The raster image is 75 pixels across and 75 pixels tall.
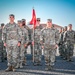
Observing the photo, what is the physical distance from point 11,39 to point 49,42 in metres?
1.77

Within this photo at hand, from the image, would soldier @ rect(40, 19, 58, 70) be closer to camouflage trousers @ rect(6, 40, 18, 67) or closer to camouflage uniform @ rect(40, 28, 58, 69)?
camouflage uniform @ rect(40, 28, 58, 69)

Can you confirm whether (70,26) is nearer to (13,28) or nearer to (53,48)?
(53,48)

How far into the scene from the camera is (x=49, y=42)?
1314 centimetres

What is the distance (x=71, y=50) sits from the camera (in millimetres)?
18453

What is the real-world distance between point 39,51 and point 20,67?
2.06 metres

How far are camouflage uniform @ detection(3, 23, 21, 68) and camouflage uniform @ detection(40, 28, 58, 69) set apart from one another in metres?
1.39

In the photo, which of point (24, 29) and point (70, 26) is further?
point (70, 26)

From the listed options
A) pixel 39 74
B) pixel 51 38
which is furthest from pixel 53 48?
pixel 39 74

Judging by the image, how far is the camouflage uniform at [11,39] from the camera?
1222 cm

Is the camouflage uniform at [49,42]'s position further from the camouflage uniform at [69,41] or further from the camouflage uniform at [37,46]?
the camouflage uniform at [69,41]

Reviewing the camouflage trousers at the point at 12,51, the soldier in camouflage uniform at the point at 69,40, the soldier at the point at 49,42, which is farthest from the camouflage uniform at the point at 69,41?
the camouflage trousers at the point at 12,51

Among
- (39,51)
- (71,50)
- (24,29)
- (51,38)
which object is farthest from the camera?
(71,50)

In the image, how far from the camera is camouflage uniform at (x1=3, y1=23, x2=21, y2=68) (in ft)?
40.1

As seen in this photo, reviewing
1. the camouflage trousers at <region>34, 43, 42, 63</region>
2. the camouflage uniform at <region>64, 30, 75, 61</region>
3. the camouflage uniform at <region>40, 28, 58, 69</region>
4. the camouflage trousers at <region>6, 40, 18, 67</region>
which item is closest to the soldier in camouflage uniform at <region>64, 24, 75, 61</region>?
the camouflage uniform at <region>64, 30, 75, 61</region>
